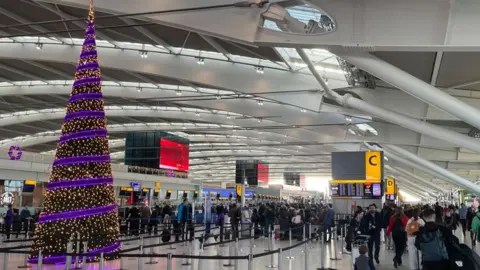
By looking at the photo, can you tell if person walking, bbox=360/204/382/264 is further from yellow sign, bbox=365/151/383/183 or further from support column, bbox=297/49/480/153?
yellow sign, bbox=365/151/383/183

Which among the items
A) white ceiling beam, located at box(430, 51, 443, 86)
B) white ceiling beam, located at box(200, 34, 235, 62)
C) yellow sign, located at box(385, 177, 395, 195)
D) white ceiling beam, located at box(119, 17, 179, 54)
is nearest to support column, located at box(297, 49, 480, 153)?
white ceiling beam, located at box(430, 51, 443, 86)

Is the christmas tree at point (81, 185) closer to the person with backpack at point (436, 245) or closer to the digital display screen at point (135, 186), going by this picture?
the person with backpack at point (436, 245)

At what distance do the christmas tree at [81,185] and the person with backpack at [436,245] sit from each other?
22.6 feet

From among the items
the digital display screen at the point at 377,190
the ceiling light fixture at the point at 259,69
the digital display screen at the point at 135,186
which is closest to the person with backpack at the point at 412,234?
the digital display screen at the point at 377,190

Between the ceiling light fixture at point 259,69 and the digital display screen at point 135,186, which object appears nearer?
the ceiling light fixture at point 259,69

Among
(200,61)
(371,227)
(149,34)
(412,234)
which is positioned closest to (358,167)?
(200,61)

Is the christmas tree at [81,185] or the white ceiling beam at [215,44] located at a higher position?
the white ceiling beam at [215,44]

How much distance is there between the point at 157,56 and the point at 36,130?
3016cm

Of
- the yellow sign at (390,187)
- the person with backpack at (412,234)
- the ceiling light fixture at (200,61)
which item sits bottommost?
the person with backpack at (412,234)

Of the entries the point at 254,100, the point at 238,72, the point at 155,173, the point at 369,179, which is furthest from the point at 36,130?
the point at 369,179

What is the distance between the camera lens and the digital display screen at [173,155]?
42469 mm

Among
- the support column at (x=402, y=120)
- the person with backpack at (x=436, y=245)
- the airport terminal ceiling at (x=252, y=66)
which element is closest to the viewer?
the person with backpack at (x=436, y=245)

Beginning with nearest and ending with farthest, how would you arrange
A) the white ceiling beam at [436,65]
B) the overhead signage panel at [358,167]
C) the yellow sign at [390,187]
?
the white ceiling beam at [436,65]
the overhead signage panel at [358,167]
the yellow sign at [390,187]

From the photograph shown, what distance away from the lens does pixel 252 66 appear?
906 inches
